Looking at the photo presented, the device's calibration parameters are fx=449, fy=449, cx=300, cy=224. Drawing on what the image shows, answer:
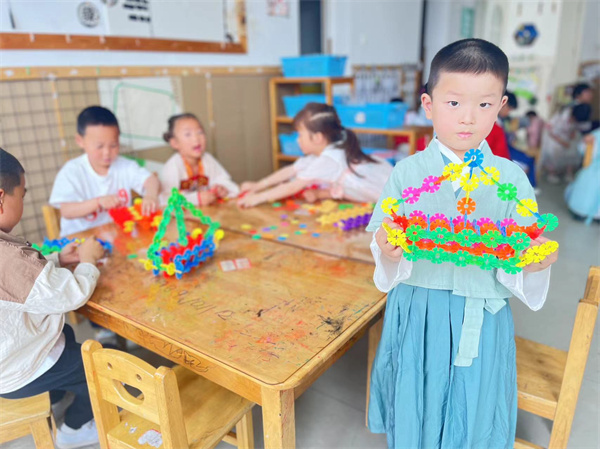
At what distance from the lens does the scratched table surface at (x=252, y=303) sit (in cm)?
108

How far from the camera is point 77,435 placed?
1.59 metres

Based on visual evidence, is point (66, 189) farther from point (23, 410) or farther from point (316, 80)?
point (316, 80)

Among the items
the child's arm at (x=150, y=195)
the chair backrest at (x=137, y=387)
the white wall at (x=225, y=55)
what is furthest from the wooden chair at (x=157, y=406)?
the white wall at (x=225, y=55)

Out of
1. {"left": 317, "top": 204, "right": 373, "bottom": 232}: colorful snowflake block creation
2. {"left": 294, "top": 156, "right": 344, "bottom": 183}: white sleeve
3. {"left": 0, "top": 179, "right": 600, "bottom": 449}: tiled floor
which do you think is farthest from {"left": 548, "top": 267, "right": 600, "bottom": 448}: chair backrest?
{"left": 294, "top": 156, "right": 344, "bottom": 183}: white sleeve

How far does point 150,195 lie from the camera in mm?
2258

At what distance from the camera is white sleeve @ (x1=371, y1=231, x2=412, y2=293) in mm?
1133

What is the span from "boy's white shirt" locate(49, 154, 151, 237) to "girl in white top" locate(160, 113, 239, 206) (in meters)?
0.21

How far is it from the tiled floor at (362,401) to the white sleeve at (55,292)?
75 cm

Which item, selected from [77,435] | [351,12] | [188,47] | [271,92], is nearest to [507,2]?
[351,12]

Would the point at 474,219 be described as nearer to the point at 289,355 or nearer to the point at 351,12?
the point at 289,355

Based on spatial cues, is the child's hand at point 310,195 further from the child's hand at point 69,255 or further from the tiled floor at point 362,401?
the child's hand at point 69,255

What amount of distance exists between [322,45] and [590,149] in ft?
8.88

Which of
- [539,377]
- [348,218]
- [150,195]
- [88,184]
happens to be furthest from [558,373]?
[88,184]

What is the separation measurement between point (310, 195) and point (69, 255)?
1.20 meters
